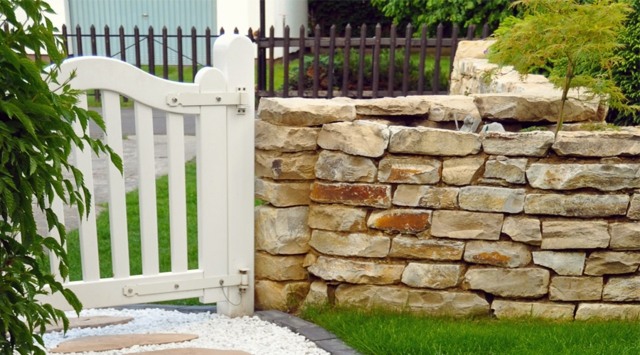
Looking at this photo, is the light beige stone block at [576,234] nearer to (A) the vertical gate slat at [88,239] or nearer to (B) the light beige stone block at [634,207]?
(B) the light beige stone block at [634,207]

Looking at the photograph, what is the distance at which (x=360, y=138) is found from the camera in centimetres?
362

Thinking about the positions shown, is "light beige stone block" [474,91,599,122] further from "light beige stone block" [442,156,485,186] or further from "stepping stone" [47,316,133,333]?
"stepping stone" [47,316,133,333]

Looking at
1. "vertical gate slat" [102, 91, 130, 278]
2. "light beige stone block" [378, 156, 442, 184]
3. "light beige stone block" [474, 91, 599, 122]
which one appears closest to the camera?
"vertical gate slat" [102, 91, 130, 278]

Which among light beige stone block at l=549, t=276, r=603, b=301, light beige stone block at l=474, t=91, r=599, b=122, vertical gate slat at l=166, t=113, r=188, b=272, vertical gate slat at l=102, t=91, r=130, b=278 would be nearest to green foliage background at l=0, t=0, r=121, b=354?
vertical gate slat at l=102, t=91, r=130, b=278

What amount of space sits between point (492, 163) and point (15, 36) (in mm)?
2269

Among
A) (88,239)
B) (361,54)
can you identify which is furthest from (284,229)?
(361,54)

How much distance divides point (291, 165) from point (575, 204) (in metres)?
1.40

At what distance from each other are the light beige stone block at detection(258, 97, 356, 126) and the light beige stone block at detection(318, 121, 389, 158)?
9cm

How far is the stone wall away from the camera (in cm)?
357

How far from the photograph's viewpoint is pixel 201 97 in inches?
143

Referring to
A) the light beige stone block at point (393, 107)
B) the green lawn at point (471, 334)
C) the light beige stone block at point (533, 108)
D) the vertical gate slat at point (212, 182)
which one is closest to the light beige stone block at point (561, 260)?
the green lawn at point (471, 334)

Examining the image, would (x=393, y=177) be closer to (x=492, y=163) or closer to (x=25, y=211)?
(x=492, y=163)

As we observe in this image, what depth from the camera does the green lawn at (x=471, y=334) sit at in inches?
128

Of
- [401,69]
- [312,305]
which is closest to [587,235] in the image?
[312,305]
